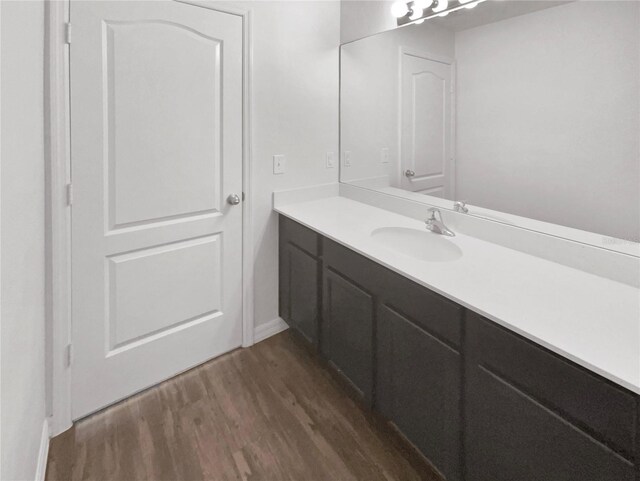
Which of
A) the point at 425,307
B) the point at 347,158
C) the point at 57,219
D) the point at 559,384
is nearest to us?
the point at 559,384

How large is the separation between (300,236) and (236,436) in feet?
3.36

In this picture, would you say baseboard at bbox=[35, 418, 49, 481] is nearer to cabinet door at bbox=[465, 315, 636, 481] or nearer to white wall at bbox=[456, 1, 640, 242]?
cabinet door at bbox=[465, 315, 636, 481]

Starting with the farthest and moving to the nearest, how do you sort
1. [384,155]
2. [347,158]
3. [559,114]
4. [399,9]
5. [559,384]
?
1. [347,158]
2. [384,155]
3. [399,9]
4. [559,114]
5. [559,384]

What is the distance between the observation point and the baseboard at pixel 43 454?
1.42m

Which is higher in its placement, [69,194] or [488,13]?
[488,13]

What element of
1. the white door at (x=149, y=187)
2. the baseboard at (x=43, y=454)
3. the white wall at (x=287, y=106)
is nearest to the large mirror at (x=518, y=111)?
the white wall at (x=287, y=106)

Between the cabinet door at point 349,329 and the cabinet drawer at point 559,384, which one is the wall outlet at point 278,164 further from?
the cabinet drawer at point 559,384

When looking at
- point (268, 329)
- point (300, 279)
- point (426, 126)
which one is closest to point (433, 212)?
point (426, 126)

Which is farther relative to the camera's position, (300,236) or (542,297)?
(300,236)

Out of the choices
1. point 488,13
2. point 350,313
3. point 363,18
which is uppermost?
point 363,18

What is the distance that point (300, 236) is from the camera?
7.11ft

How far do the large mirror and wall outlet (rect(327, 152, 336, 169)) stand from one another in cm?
39

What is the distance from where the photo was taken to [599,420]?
0.87m

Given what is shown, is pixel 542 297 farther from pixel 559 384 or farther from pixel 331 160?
pixel 331 160
